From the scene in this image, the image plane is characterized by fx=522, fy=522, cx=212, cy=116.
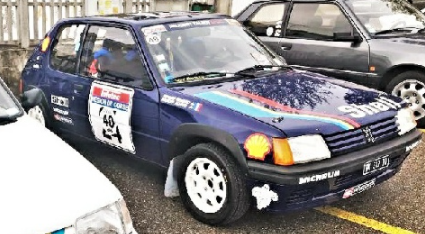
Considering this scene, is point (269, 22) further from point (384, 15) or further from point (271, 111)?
point (271, 111)

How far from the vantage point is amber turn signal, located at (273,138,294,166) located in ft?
10.7

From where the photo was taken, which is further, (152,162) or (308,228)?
(152,162)

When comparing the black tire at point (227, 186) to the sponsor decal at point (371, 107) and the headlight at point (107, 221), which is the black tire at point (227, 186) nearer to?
the sponsor decal at point (371, 107)

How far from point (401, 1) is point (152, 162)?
4.66 m

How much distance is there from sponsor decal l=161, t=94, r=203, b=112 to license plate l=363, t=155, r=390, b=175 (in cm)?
122

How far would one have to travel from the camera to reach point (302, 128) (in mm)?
3348

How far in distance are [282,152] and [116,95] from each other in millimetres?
1637

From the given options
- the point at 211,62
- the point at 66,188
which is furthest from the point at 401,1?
the point at 66,188

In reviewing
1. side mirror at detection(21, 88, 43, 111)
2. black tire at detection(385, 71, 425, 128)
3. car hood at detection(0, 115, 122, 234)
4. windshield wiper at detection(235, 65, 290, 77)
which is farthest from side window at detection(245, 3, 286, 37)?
car hood at detection(0, 115, 122, 234)

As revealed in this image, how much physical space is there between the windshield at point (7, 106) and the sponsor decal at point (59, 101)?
59.7 inches

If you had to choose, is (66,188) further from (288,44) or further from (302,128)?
(288,44)

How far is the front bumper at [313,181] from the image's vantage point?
3.25 meters

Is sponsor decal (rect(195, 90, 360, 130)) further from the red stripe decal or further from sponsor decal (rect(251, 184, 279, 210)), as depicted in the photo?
sponsor decal (rect(251, 184, 279, 210))

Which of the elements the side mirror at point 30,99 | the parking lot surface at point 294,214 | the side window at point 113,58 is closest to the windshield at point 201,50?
the side window at point 113,58
